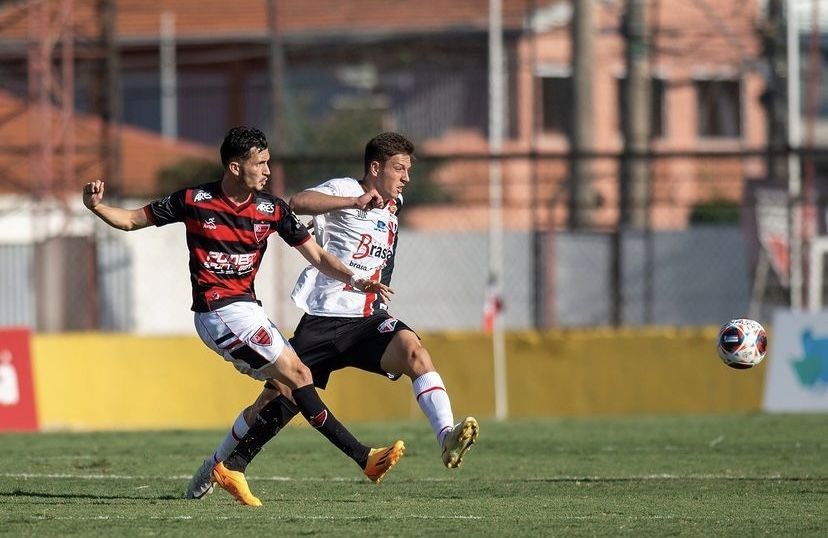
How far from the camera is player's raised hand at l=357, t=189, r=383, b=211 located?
9125mm

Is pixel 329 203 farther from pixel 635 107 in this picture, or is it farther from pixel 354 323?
pixel 635 107

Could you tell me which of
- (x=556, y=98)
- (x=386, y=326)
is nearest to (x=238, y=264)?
(x=386, y=326)

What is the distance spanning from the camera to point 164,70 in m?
38.5

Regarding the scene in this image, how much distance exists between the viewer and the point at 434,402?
8.96 meters

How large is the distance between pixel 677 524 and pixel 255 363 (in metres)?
2.49

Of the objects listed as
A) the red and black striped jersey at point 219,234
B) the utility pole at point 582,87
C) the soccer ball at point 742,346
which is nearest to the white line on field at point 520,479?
the soccer ball at point 742,346

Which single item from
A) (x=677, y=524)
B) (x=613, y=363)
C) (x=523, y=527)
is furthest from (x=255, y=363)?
(x=613, y=363)

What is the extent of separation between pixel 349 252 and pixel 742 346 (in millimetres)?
2846

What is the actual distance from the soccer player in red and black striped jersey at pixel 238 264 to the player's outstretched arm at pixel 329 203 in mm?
341

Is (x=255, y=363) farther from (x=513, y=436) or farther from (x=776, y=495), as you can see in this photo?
(x=513, y=436)

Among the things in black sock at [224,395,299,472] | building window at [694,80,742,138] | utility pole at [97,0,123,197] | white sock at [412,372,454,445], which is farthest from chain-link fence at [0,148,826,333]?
black sock at [224,395,299,472]

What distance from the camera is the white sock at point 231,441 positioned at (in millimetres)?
8938

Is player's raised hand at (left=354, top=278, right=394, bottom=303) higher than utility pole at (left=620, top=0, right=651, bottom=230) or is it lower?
lower

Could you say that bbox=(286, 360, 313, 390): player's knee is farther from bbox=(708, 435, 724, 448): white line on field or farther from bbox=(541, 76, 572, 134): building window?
bbox=(541, 76, 572, 134): building window
